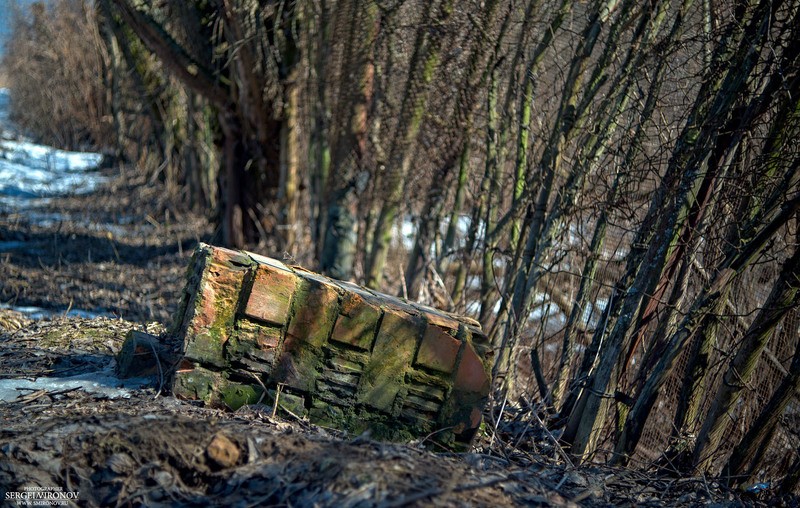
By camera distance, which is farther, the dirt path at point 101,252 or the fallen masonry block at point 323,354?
the dirt path at point 101,252

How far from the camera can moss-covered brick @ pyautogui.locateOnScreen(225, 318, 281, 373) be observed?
10.5 ft

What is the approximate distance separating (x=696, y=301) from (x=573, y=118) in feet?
5.33

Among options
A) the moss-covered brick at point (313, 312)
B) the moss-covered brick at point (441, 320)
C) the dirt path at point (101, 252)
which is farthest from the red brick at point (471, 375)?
the dirt path at point (101, 252)

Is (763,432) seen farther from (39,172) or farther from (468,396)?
(39,172)

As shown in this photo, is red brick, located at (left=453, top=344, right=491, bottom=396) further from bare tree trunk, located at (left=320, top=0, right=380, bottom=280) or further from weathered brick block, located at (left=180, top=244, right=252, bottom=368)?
bare tree trunk, located at (left=320, top=0, right=380, bottom=280)

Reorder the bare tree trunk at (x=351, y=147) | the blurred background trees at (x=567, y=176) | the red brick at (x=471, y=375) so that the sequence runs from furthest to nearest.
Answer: the bare tree trunk at (x=351, y=147)
the blurred background trees at (x=567, y=176)
the red brick at (x=471, y=375)

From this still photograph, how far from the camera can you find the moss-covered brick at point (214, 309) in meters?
3.12

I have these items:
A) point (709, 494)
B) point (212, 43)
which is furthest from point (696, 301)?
point (212, 43)

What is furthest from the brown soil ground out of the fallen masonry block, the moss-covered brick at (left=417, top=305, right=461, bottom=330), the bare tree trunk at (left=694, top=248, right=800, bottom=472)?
the moss-covered brick at (left=417, top=305, right=461, bottom=330)

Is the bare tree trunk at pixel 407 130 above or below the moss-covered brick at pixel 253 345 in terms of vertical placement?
above

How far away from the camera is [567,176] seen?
15.8 feet

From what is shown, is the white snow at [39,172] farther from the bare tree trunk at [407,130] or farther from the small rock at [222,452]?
the small rock at [222,452]

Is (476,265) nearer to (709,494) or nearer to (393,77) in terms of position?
(393,77)

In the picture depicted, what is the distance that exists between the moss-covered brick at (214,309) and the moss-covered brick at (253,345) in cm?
4
